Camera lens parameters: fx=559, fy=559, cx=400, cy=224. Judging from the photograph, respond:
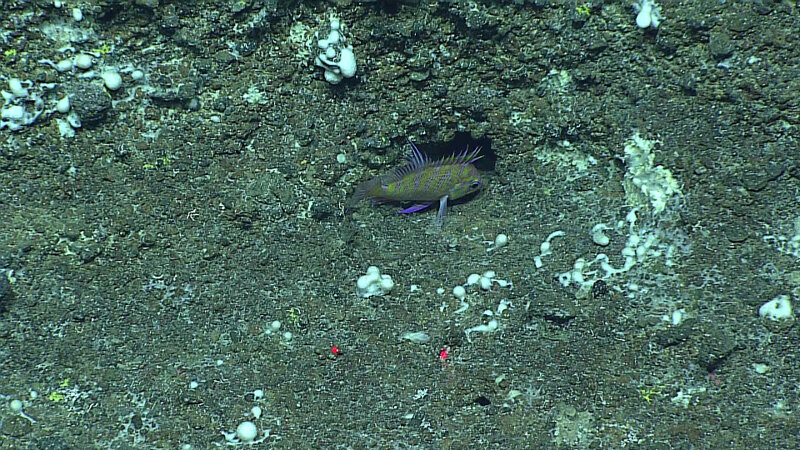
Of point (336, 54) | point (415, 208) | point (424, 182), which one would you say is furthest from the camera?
point (415, 208)

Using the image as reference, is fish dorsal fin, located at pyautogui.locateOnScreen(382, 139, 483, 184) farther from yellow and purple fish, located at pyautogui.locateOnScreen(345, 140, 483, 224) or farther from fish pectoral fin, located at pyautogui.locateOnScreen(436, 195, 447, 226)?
fish pectoral fin, located at pyautogui.locateOnScreen(436, 195, 447, 226)

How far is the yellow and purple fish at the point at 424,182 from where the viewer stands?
2279 millimetres

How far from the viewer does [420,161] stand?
233 cm

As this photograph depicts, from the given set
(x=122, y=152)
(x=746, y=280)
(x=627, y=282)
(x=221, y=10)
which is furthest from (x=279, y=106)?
(x=746, y=280)

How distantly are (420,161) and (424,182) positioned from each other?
0.11 metres

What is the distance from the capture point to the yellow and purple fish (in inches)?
89.7

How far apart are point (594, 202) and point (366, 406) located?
1253 mm

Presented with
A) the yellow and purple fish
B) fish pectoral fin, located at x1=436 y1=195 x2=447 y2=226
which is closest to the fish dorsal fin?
the yellow and purple fish

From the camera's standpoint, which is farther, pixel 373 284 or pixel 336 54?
pixel 373 284

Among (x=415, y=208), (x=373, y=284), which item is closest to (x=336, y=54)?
(x=415, y=208)

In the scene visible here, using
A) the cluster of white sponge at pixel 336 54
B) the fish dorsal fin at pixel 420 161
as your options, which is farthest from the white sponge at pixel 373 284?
the cluster of white sponge at pixel 336 54

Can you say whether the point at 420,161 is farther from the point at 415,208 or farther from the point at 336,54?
the point at 336,54

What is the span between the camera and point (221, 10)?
2031mm

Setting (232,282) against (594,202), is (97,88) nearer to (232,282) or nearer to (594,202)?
(232,282)
